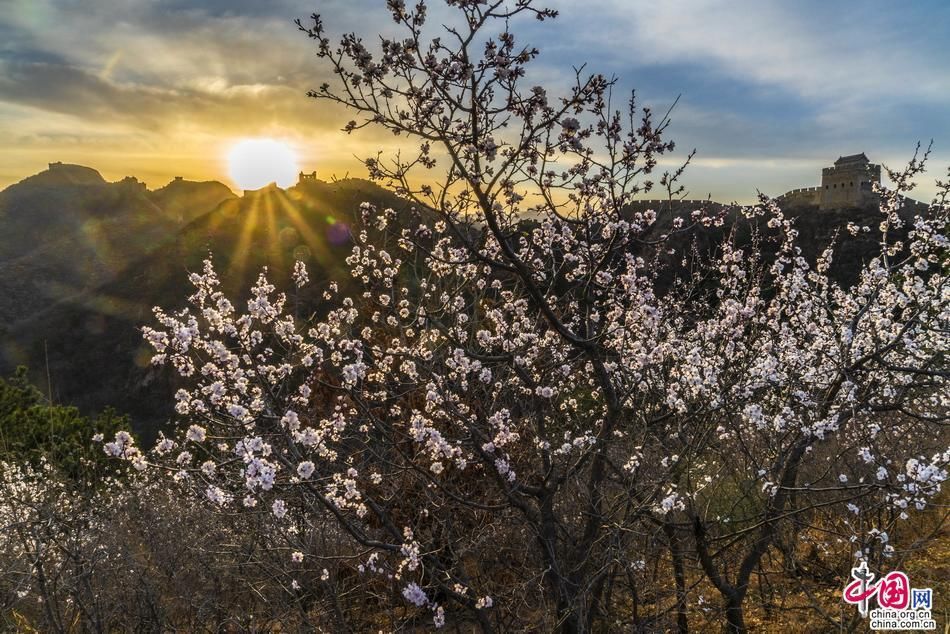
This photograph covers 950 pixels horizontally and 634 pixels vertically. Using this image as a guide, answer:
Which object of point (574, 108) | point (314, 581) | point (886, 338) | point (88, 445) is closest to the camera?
point (574, 108)

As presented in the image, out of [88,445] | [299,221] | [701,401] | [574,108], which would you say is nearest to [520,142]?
[574,108]

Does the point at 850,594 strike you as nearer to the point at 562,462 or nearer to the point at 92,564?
the point at 562,462

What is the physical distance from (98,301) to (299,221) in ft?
83.9

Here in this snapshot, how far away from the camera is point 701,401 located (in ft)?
25.6

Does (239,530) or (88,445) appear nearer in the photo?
(239,530)

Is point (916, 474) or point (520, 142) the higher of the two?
point (520, 142)

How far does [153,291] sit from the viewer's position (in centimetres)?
6356

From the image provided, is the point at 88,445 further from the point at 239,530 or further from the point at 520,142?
the point at 520,142

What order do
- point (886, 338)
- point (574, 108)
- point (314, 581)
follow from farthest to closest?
point (886, 338), point (314, 581), point (574, 108)

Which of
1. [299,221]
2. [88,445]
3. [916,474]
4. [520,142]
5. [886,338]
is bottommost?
[88,445]

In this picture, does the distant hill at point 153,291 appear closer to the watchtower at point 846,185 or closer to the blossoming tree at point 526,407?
the blossoming tree at point 526,407

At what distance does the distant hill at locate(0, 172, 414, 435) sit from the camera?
51750mm

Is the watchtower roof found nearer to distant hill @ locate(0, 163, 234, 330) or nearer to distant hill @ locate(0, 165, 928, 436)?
distant hill @ locate(0, 165, 928, 436)

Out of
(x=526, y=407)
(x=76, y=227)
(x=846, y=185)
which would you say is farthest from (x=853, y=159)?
(x=76, y=227)
